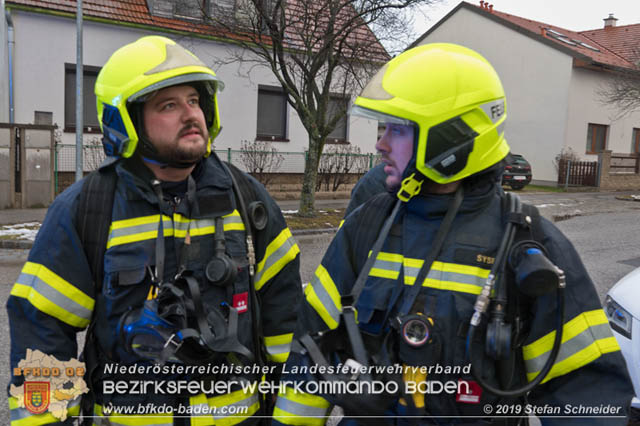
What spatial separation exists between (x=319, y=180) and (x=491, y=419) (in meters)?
17.1

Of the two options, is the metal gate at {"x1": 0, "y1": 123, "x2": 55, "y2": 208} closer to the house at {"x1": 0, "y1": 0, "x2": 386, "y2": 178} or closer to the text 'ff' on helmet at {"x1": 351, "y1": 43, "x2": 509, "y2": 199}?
the house at {"x1": 0, "y1": 0, "x2": 386, "y2": 178}

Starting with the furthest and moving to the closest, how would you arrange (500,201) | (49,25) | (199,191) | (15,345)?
(49,25), (199,191), (15,345), (500,201)

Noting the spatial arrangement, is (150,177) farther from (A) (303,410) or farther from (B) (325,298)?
(A) (303,410)

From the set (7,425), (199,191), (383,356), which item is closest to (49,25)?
(7,425)

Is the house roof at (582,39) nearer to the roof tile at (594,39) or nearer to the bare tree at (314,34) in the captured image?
the roof tile at (594,39)

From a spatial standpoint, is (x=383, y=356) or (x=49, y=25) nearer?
(x=383, y=356)

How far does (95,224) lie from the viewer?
2.03m

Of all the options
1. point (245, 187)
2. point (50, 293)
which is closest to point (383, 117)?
point (245, 187)

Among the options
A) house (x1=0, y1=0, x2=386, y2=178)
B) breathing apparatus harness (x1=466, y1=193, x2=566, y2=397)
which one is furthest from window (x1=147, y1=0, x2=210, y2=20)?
breathing apparatus harness (x1=466, y1=193, x2=566, y2=397)

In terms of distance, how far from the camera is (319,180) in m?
18.6

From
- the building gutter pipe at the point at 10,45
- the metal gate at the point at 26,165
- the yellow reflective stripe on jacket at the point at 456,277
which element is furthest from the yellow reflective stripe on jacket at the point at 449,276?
the building gutter pipe at the point at 10,45

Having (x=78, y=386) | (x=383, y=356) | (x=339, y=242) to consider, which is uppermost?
(x=339, y=242)

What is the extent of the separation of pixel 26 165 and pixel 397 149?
1297 centimetres

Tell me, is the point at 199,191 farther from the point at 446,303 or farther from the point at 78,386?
the point at 446,303
